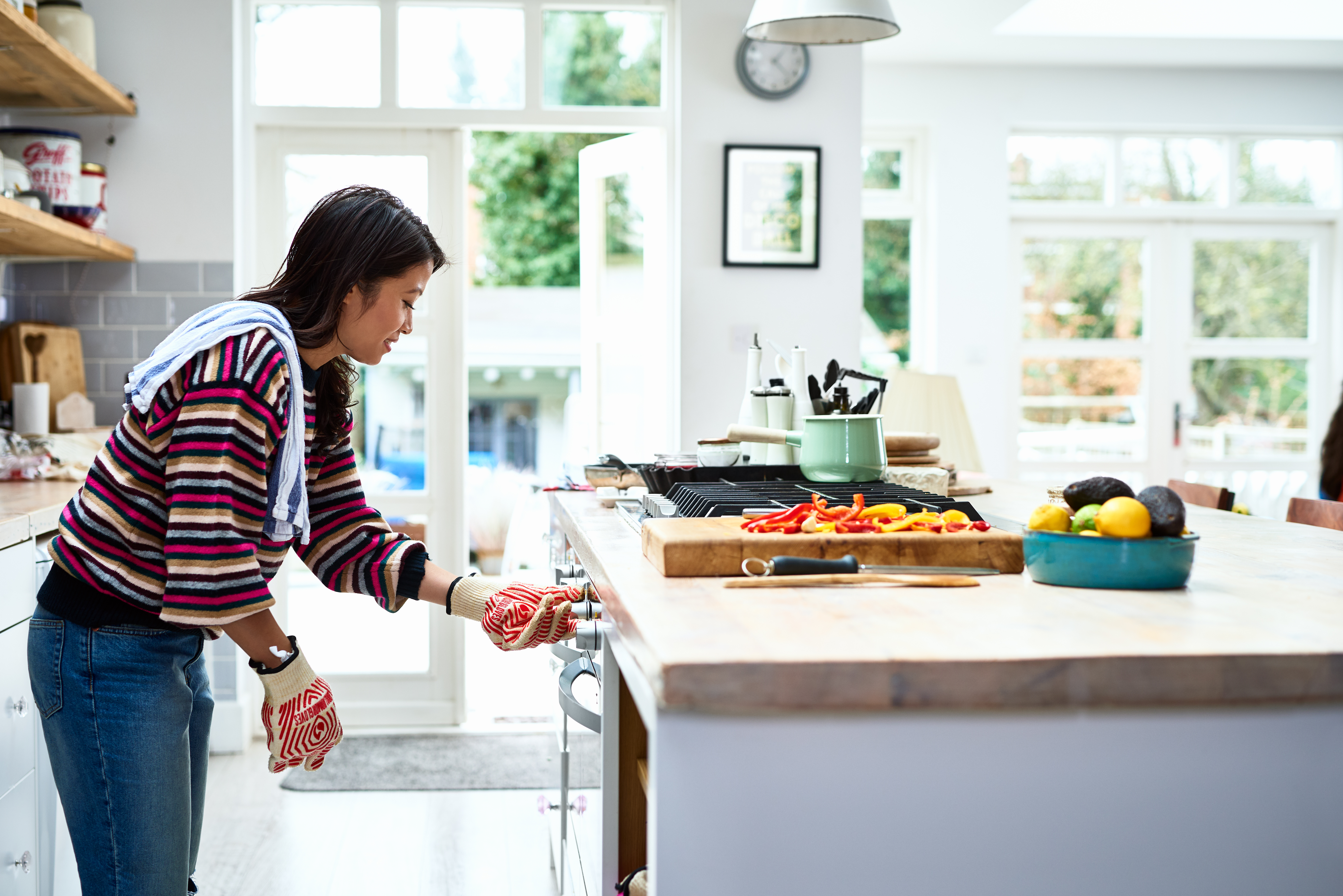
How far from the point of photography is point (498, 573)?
6.65 metres

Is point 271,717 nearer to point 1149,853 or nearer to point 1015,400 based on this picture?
point 1149,853

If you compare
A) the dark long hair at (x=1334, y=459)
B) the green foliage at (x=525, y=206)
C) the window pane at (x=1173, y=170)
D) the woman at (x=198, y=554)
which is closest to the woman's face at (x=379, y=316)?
the woman at (x=198, y=554)

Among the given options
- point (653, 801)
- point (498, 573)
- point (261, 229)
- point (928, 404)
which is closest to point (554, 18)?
point (261, 229)

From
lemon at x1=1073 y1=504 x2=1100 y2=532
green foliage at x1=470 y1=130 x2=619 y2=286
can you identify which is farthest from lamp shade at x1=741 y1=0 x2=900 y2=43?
green foliage at x1=470 y1=130 x2=619 y2=286

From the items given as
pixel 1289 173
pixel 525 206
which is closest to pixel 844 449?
pixel 1289 173

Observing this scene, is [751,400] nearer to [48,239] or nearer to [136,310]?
[48,239]

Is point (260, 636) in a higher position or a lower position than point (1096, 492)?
lower

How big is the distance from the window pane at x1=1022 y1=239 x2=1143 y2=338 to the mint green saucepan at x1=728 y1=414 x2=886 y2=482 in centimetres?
409

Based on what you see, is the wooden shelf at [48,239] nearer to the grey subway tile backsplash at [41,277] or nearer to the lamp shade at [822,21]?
the grey subway tile backsplash at [41,277]

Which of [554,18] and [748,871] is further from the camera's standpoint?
[554,18]

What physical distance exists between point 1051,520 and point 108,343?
3080 millimetres

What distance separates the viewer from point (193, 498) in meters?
1.14

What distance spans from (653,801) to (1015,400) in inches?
199

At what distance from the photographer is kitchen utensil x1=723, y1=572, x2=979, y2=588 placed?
1160 millimetres
